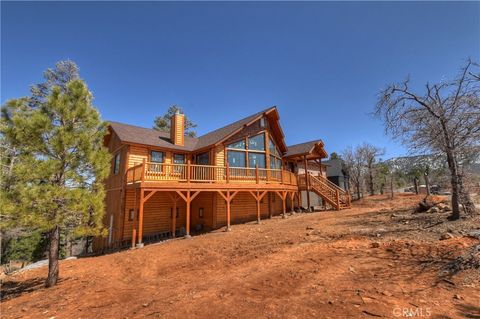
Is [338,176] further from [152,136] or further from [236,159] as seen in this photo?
[152,136]

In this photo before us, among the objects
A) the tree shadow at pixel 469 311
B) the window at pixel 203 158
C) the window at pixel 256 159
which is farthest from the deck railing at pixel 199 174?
the tree shadow at pixel 469 311

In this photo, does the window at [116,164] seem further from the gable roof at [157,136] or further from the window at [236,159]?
the window at [236,159]

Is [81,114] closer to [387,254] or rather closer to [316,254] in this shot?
[316,254]

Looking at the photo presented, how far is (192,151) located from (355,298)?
1377cm

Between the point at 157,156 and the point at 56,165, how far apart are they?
8.21 metres

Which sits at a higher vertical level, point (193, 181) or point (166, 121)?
point (166, 121)

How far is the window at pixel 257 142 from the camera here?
1722cm

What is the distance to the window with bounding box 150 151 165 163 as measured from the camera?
1516 cm

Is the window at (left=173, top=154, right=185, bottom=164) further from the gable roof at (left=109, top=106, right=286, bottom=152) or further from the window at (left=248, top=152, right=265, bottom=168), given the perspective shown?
the window at (left=248, top=152, right=265, bottom=168)

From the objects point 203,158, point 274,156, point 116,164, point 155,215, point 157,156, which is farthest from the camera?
point 274,156

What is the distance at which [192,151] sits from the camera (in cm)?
1648

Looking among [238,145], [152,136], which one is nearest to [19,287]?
[152,136]

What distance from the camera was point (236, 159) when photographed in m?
16.4

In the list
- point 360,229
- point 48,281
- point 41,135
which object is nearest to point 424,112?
point 360,229
